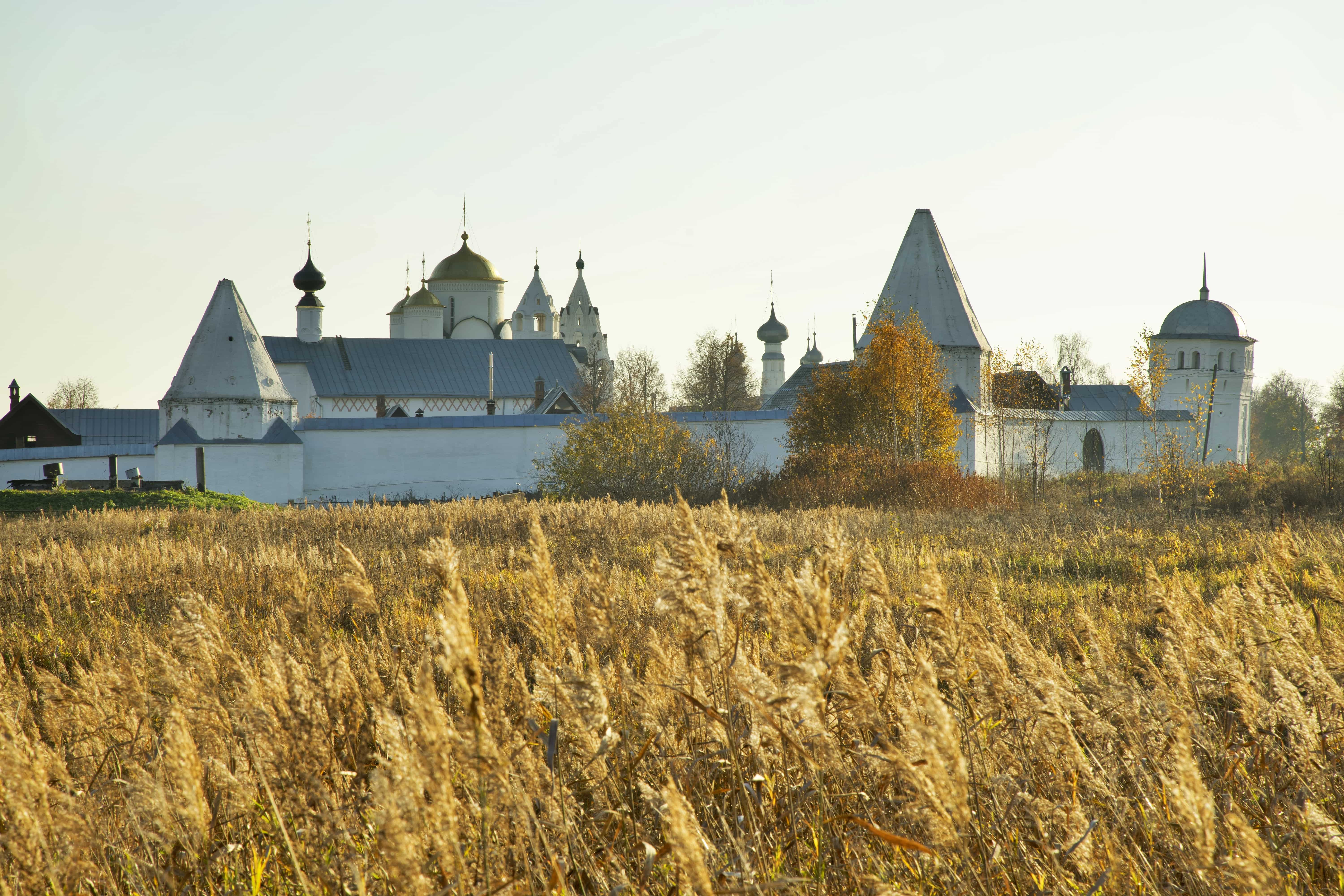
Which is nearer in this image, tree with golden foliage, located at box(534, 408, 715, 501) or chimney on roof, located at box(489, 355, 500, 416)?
tree with golden foliage, located at box(534, 408, 715, 501)

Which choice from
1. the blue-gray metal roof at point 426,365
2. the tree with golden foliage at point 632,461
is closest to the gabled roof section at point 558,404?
the blue-gray metal roof at point 426,365

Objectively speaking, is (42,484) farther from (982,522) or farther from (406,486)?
(982,522)

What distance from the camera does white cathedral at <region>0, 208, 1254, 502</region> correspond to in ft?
88.5

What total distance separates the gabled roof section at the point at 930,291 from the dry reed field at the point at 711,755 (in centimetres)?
2915

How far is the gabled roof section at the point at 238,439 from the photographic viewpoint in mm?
26562

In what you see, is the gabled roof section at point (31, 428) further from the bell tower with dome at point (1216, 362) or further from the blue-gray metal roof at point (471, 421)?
the bell tower with dome at point (1216, 362)

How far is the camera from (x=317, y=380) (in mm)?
46562

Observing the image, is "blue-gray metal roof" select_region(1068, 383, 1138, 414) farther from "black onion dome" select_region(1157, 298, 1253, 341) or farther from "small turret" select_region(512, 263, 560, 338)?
"small turret" select_region(512, 263, 560, 338)

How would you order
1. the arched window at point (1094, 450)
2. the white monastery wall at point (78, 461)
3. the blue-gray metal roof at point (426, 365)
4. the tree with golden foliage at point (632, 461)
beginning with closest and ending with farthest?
the tree with golden foliage at point (632, 461), the white monastery wall at point (78, 461), the arched window at point (1094, 450), the blue-gray metal roof at point (426, 365)

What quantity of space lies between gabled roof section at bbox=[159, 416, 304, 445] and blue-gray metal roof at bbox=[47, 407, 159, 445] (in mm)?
11879

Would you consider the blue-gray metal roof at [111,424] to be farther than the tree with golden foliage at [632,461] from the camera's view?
Yes

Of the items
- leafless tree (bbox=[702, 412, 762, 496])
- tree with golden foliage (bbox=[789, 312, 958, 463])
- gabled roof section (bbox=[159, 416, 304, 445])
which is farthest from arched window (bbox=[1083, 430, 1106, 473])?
gabled roof section (bbox=[159, 416, 304, 445])

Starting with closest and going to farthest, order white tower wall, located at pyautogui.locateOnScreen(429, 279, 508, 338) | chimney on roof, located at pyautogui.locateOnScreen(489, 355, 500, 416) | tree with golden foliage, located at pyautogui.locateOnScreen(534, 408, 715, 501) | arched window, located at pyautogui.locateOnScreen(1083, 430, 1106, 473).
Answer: tree with golden foliage, located at pyautogui.locateOnScreen(534, 408, 715, 501) → chimney on roof, located at pyautogui.locateOnScreen(489, 355, 500, 416) → arched window, located at pyautogui.locateOnScreen(1083, 430, 1106, 473) → white tower wall, located at pyautogui.locateOnScreen(429, 279, 508, 338)

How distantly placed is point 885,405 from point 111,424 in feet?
106
